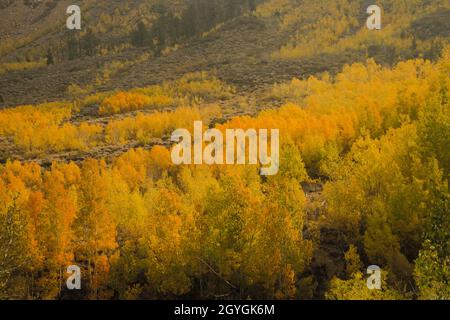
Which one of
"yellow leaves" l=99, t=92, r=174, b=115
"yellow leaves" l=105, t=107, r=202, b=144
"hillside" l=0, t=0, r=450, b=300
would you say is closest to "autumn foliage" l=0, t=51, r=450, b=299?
"hillside" l=0, t=0, r=450, b=300

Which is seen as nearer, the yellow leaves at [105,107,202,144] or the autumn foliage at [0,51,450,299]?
the autumn foliage at [0,51,450,299]

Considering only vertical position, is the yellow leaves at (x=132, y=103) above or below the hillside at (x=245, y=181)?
above

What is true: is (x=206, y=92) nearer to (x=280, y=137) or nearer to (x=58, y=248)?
(x=280, y=137)

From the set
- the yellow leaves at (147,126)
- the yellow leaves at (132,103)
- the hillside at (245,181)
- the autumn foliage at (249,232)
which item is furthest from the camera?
the yellow leaves at (132,103)

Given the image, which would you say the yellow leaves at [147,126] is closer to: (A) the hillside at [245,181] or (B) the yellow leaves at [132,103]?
(A) the hillside at [245,181]

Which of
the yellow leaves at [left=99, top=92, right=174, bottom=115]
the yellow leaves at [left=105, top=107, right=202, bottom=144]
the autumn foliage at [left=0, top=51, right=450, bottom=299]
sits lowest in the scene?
the autumn foliage at [left=0, top=51, right=450, bottom=299]

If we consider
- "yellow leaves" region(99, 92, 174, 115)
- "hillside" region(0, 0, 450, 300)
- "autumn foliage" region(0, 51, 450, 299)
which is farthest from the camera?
"yellow leaves" region(99, 92, 174, 115)

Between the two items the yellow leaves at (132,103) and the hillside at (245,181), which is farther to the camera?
the yellow leaves at (132,103)

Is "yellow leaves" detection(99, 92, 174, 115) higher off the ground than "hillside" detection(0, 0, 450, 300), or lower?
higher

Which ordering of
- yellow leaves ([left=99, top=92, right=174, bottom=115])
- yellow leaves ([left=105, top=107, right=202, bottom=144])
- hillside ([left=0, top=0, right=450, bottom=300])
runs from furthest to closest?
yellow leaves ([left=99, top=92, right=174, bottom=115])
yellow leaves ([left=105, top=107, right=202, bottom=144])
hillside ([left=0, top=0, right=450, bottom=300])

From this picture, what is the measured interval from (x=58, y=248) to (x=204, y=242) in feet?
28.6

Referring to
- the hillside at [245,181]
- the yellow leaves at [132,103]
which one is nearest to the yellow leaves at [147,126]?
the hillside at [245,181]

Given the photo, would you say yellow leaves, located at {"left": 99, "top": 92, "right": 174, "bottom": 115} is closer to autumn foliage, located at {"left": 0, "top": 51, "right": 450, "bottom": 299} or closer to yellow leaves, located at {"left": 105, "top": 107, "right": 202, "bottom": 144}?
yellow leaves, located at {"left": 105, "top": 107, "right": 202, "bottom": 144}

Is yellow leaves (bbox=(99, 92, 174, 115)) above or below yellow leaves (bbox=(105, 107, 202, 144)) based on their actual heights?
above
